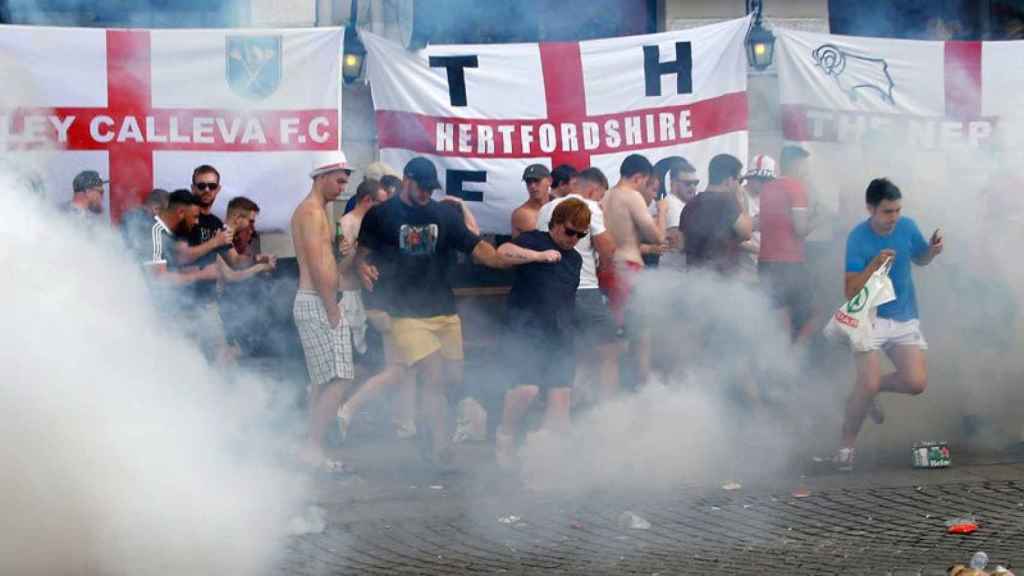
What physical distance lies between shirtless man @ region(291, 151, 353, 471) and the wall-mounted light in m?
1.98

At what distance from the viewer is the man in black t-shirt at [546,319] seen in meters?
8.49

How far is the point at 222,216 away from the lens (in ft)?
33.7

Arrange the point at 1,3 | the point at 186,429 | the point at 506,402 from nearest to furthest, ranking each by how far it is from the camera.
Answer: the point at 186,429 → the point at 1,3 → the point at 506,402

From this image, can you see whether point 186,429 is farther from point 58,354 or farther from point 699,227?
point 699,227

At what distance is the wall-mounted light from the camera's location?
10.5 meters

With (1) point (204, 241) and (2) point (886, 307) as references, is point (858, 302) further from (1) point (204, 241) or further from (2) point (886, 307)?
(1) point (204, 241)

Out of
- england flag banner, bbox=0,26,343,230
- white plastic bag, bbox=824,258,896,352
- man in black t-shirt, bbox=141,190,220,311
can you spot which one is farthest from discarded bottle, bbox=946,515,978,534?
england flag banner, bbox=0,26,343,230

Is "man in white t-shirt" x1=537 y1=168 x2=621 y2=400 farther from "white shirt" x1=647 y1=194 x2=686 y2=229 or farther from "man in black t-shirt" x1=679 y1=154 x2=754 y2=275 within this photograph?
"white shirt" x1=647 y1=194 x2=686 y2=229

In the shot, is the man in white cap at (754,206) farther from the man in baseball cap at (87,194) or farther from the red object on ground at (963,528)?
the man in baseball cap at (87,194)

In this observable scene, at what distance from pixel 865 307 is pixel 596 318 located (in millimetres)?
1421

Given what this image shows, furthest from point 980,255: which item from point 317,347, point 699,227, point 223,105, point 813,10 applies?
point 223,105

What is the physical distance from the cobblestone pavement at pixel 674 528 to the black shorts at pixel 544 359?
59 centimetres

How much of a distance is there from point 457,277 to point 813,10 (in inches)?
137

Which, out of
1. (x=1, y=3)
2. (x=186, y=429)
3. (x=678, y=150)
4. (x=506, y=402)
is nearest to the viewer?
(x=186, y=429)
